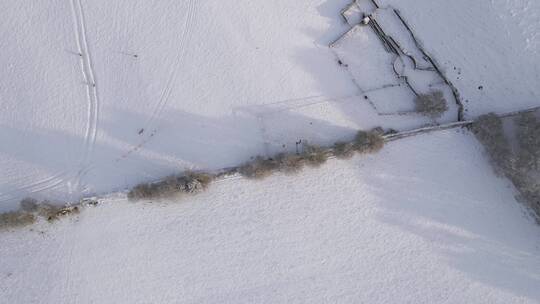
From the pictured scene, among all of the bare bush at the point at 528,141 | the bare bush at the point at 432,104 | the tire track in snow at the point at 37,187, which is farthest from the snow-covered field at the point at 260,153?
the bare bush at the point at 528,141

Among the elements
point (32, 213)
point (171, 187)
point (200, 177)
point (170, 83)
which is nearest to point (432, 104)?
point (200, 177)

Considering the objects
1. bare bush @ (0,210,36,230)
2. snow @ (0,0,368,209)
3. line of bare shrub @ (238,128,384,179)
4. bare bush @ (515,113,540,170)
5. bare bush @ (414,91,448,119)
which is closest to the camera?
bare bush @ (515,113,540,170)

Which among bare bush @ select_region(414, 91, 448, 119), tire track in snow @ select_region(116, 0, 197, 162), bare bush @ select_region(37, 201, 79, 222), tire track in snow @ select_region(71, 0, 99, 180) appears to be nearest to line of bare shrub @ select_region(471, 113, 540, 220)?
bare bush @ select_region(414, 91, 448, 119)

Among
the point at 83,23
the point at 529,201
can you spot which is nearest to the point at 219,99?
the point at 83,23

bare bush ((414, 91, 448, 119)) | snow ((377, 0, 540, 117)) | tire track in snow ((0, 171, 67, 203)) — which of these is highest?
snow ((377, 0, 540, 117))

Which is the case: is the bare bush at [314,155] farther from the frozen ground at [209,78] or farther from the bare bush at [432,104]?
the bare bush at [432,104]

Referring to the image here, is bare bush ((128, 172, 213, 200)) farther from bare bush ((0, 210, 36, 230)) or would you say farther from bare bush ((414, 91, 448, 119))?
bare bush ((414, 91, 448, 119))

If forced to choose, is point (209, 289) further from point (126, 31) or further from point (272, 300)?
point (126, 31)
